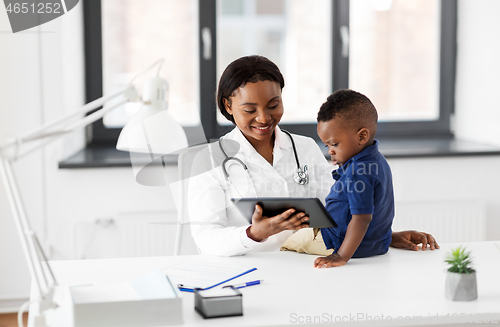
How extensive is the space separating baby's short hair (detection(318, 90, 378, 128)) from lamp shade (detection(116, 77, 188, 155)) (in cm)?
38

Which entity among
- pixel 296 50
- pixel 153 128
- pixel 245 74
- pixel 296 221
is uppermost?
pixel 296 50

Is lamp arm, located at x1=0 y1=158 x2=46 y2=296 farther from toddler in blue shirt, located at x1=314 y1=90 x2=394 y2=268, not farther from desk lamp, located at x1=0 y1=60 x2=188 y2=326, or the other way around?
toddler in blue shirt, located at x1=314 y1=90 x2=394 y2=268

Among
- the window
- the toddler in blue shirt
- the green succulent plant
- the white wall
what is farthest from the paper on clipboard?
the window

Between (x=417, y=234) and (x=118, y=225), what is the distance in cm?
147

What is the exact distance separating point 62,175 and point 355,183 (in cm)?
164

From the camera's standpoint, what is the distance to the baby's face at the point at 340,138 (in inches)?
53.0

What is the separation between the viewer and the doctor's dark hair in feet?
5.20

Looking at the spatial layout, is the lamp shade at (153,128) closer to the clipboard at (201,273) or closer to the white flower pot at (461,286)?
the clipboard at (201,273)

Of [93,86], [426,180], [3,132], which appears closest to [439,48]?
[426,180]

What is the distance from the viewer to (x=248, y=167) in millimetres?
1690

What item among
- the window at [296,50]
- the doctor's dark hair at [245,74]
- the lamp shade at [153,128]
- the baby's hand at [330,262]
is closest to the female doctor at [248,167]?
the doctor's dark hair at [245,74]

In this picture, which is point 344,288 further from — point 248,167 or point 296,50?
point 296,50

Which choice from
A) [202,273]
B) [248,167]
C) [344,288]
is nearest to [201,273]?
[202,273]

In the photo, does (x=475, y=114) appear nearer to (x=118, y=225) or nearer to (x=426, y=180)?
(x=426, y=180)
